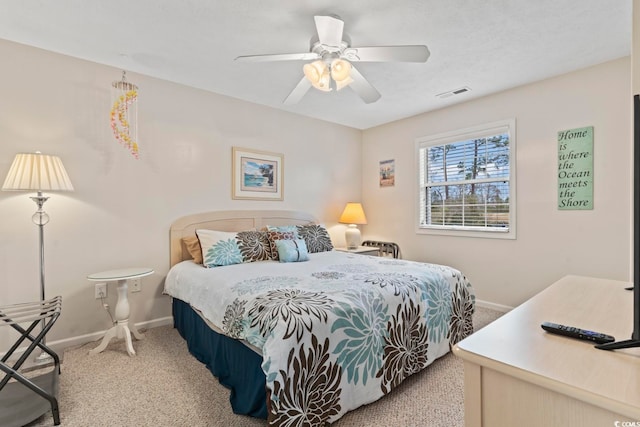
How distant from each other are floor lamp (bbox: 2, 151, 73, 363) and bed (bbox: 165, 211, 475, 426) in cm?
105

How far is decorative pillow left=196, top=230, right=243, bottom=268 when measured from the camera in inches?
110

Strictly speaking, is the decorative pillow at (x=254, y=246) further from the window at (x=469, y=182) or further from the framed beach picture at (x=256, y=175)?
the window at (x=469, y=182)

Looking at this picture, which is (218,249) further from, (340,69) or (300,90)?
(340,69)

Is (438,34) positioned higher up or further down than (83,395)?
higher up

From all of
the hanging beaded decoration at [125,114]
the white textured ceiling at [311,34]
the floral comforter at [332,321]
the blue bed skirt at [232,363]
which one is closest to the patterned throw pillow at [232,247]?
the floral comforter at [332,321]

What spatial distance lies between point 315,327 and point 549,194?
287cm

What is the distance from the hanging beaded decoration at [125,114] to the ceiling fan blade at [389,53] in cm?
201

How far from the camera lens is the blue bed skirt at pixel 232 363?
165 centimetres

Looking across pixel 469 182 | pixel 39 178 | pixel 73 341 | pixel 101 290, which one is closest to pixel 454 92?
pixel 469 182

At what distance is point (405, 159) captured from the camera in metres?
4.36

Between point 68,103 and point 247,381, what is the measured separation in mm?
2706

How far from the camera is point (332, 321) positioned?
63.6 inches

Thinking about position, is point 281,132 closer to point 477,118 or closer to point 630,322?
point 477,118

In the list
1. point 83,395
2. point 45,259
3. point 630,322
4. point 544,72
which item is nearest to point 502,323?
point 630,322
